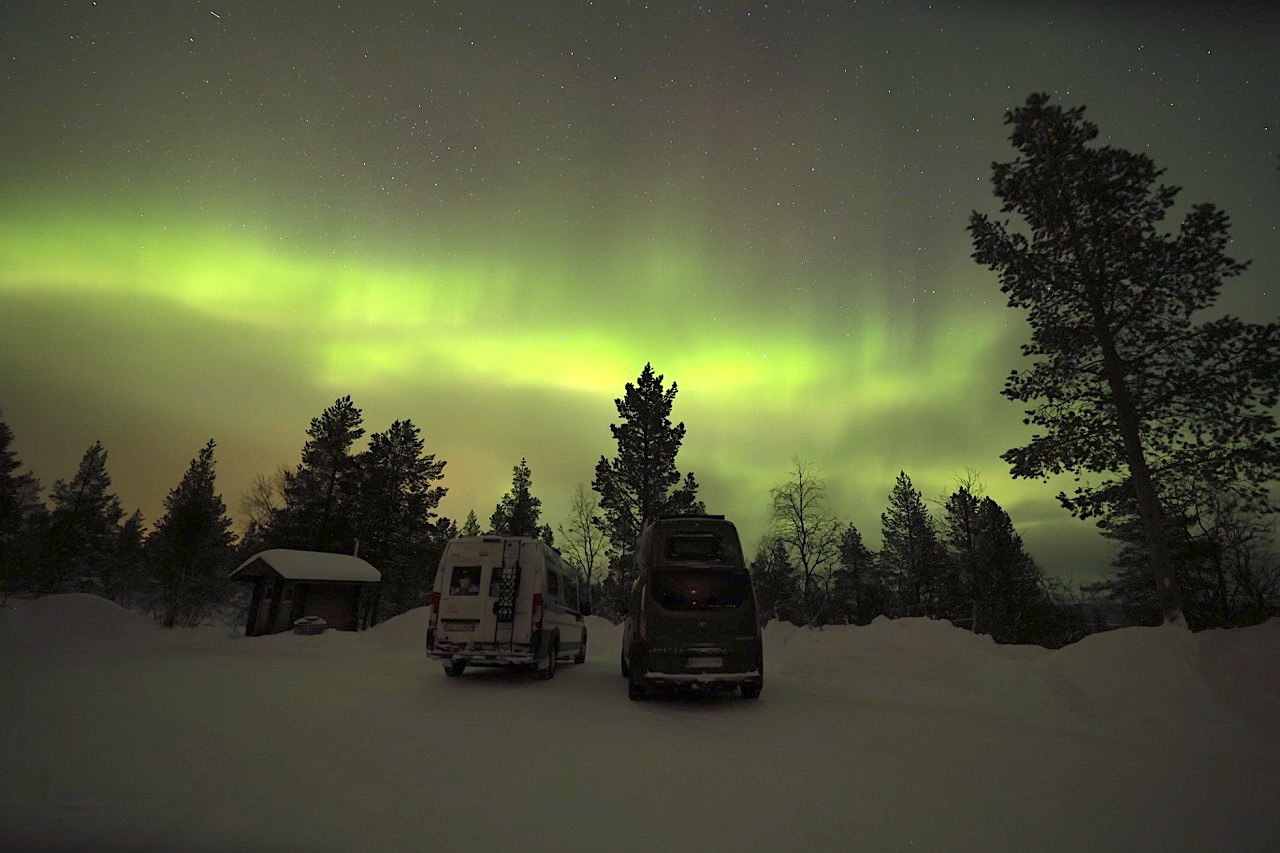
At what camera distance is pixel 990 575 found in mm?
35500

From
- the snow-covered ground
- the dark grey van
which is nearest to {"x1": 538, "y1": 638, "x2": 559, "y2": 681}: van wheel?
the snow-covered ground

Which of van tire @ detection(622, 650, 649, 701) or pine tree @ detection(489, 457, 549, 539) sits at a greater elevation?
pine tree @ detection(489, 457, 549, 539)

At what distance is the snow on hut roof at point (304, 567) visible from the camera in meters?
26.7

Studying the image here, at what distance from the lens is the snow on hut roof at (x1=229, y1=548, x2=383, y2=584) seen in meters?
26.7

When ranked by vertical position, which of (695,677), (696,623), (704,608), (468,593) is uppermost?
(468,593)

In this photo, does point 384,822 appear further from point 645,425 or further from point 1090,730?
point 645,425

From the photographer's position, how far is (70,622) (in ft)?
88.7

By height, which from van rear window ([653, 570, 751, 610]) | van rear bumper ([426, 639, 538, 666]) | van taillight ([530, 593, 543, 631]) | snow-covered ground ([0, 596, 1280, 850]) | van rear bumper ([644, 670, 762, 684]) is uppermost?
van rear window ([653, 570, 751, 610])

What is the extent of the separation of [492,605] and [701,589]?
16.0 ft

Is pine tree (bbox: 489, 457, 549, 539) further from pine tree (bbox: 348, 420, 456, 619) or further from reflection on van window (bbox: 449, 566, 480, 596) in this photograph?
reflection on van window (bbox: 449, 566, 480, 596)

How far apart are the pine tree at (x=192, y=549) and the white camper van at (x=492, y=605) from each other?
4320 centimetres

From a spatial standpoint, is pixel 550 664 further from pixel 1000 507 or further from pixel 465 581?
pixel 1000 507

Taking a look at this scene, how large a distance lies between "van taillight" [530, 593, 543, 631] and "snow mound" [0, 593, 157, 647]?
2481 cm

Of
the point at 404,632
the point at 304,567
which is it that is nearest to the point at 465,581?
the point at 404,632
